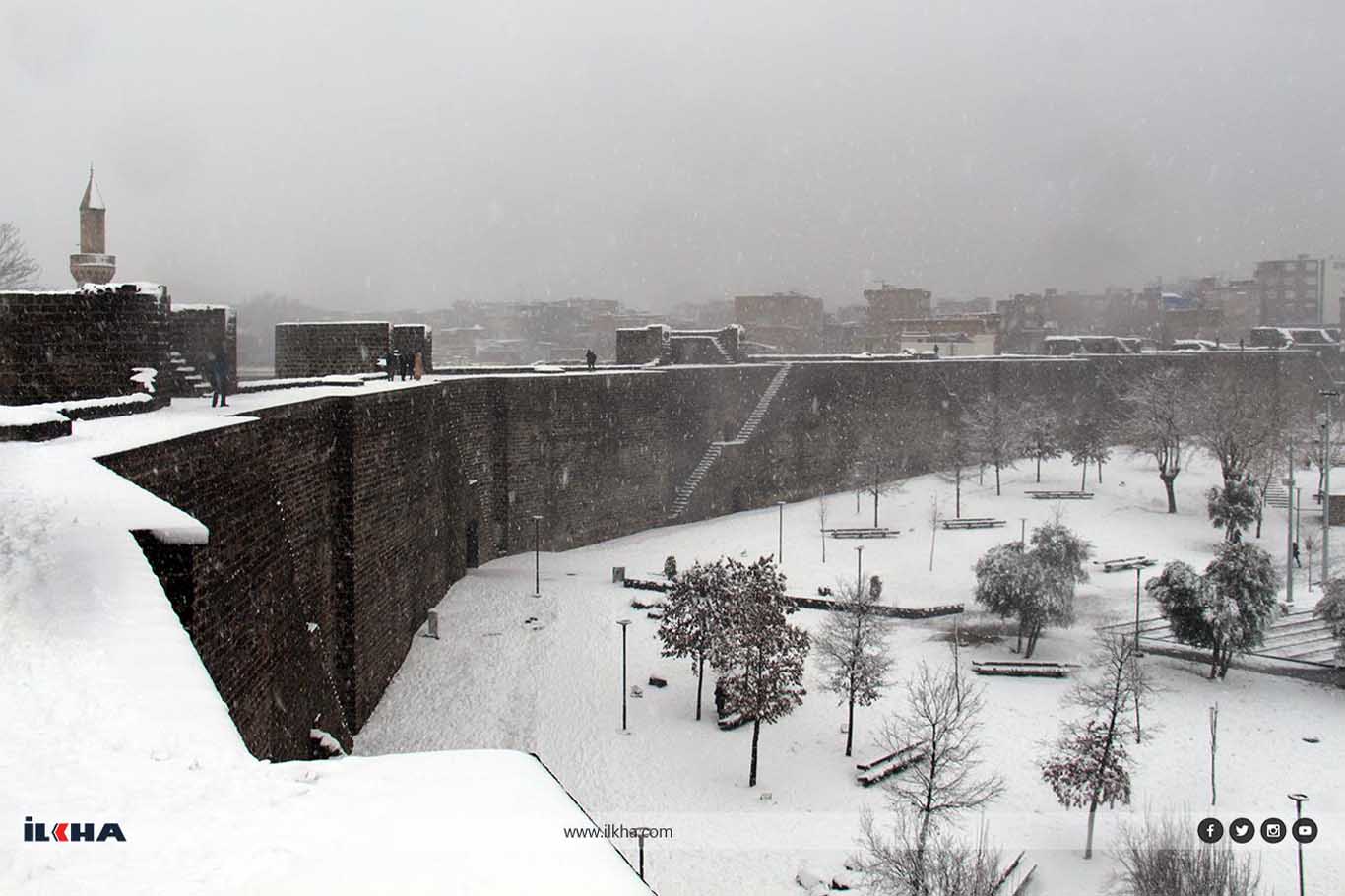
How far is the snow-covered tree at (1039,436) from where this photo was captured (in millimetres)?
32312

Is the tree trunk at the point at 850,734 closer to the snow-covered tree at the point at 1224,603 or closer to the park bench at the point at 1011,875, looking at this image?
the park bench at the point at 1011,875

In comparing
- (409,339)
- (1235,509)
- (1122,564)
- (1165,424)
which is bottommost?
(1122,564)

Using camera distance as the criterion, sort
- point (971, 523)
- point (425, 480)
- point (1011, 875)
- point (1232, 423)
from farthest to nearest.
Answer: point (1232, 423)
point (971, 523)
point (425, 480)
point (1011, 875)

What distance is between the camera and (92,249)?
42.8ft

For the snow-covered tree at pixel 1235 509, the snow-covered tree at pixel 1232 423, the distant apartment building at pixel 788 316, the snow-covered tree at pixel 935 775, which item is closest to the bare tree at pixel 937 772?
the snow-covered tree at pixel 935 775

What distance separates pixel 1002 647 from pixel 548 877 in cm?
1617

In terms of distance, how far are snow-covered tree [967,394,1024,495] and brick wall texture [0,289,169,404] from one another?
24.3m

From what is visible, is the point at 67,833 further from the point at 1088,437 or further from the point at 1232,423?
the point at 1088,437

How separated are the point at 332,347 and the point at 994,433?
66.2 ft

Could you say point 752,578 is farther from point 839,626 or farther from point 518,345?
point 518,345

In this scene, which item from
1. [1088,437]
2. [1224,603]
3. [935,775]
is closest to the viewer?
[935,775]

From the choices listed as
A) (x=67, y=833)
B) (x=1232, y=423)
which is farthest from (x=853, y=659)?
(x=1232, y=423)

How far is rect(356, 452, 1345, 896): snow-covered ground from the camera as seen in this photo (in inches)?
448

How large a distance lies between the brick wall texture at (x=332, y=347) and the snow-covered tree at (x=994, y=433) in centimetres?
1809
